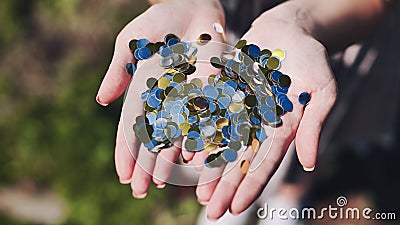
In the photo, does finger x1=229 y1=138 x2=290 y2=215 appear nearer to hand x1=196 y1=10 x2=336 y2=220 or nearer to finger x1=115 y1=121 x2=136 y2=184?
hand x1=196 y1=10 x2=336 y2=220

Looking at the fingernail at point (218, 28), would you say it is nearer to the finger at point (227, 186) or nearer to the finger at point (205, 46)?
the finger at point (205, 46)

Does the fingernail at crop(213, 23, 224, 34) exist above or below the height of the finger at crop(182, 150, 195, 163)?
above

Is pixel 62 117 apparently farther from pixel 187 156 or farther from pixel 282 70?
pixel 282 70

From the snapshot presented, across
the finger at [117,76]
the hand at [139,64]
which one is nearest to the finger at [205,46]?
the hand at [139,64]

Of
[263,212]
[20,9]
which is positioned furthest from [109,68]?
[263,212]

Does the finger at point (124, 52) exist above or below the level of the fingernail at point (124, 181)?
above

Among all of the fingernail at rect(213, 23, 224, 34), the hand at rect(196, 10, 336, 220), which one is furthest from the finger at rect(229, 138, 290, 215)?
the fingernail at rect(213, 23, 224, 34)
